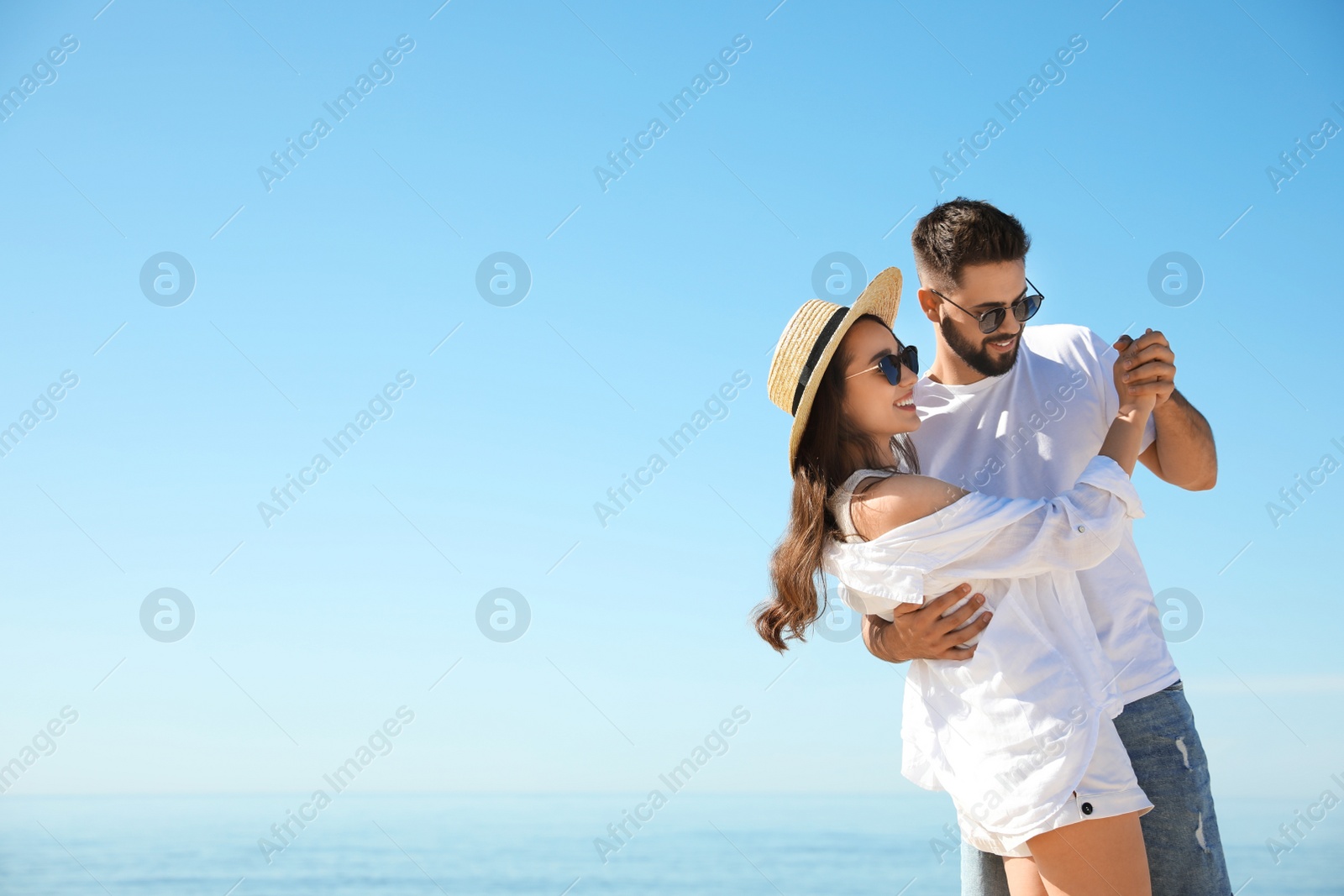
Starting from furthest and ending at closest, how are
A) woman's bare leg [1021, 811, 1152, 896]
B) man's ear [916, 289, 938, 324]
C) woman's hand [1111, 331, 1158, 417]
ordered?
man's ear [916, 289, 938, 324] → woman's hand [1111, 331, 1158, 417] → woman's bare leg [1021, 811, 1152, 896]

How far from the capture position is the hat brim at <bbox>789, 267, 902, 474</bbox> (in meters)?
2.88

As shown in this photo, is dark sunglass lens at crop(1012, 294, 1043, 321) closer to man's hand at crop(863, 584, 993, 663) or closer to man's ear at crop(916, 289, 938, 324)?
man's ear at crop(916, 289, 938, 324)

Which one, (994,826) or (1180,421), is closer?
(994,826)

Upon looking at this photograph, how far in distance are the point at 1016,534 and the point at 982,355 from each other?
3.14ft

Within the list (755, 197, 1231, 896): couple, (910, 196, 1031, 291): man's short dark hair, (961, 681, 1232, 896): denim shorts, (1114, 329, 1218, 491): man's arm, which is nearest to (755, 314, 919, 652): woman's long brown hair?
(755, 197, 1231, 896): couple

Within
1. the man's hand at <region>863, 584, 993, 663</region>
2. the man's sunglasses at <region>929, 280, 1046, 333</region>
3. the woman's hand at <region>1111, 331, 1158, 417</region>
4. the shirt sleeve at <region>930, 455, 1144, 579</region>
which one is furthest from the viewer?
the man's sunglasses at <region>929, 280, 1046, 333</region>

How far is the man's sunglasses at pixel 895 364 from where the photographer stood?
9.50ft

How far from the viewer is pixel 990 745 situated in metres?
2.48

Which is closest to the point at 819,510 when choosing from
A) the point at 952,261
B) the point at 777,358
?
the point at 777,358

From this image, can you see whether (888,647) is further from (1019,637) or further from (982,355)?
(982,355)

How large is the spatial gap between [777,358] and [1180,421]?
124cm

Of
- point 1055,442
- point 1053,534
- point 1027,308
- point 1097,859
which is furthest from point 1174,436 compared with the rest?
point 1097,859

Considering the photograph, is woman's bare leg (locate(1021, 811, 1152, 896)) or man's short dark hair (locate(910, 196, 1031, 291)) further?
man's short dark hair (locate(910, 196, 1031, 291))

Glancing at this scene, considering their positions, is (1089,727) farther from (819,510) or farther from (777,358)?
(777,358)
